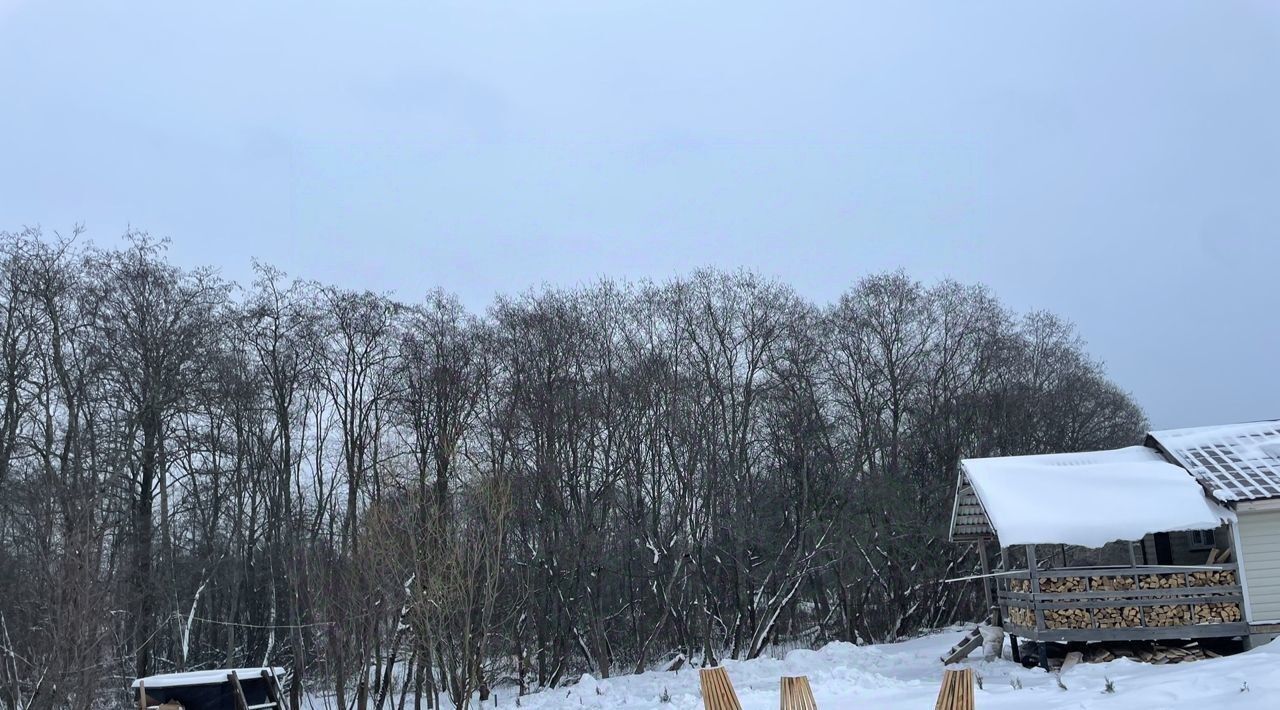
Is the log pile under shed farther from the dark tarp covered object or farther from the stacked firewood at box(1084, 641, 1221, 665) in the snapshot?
the dark tarp covered object

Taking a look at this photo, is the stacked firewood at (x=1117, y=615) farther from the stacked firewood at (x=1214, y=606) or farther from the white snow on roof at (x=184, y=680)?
the white snow on roof at (x=184, y=680)

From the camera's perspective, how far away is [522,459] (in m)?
32.7

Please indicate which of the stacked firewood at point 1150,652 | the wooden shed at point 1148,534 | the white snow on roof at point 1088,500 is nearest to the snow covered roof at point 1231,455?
the wooden shed at point 1148,534

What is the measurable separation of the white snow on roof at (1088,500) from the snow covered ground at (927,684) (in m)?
2.52

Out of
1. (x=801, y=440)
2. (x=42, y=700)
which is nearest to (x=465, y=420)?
(x=801, y=440)

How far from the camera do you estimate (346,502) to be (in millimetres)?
34719

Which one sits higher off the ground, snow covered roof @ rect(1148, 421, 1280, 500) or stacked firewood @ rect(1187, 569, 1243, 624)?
snow covered roof @ rect(1148, 421, 1280, 500)

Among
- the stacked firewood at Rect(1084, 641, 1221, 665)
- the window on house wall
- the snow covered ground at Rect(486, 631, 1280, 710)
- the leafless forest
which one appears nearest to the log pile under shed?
the stacked firewood at Rect(1084, 641, 1221, 665)

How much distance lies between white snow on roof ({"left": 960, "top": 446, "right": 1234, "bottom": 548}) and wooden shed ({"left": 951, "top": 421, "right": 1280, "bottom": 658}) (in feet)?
0.07

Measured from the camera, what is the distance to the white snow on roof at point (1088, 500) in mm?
20094

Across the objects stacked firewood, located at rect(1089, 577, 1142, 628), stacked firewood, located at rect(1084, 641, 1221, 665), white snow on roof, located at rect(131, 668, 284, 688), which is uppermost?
white snow on roof, located at rect(131, 668, 284, 688)

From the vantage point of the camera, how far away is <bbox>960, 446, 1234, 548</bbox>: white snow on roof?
20094mm

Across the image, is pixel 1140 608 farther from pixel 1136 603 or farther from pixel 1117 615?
pixel 1117 615

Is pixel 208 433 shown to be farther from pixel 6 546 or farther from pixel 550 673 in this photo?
pixel 550 673
